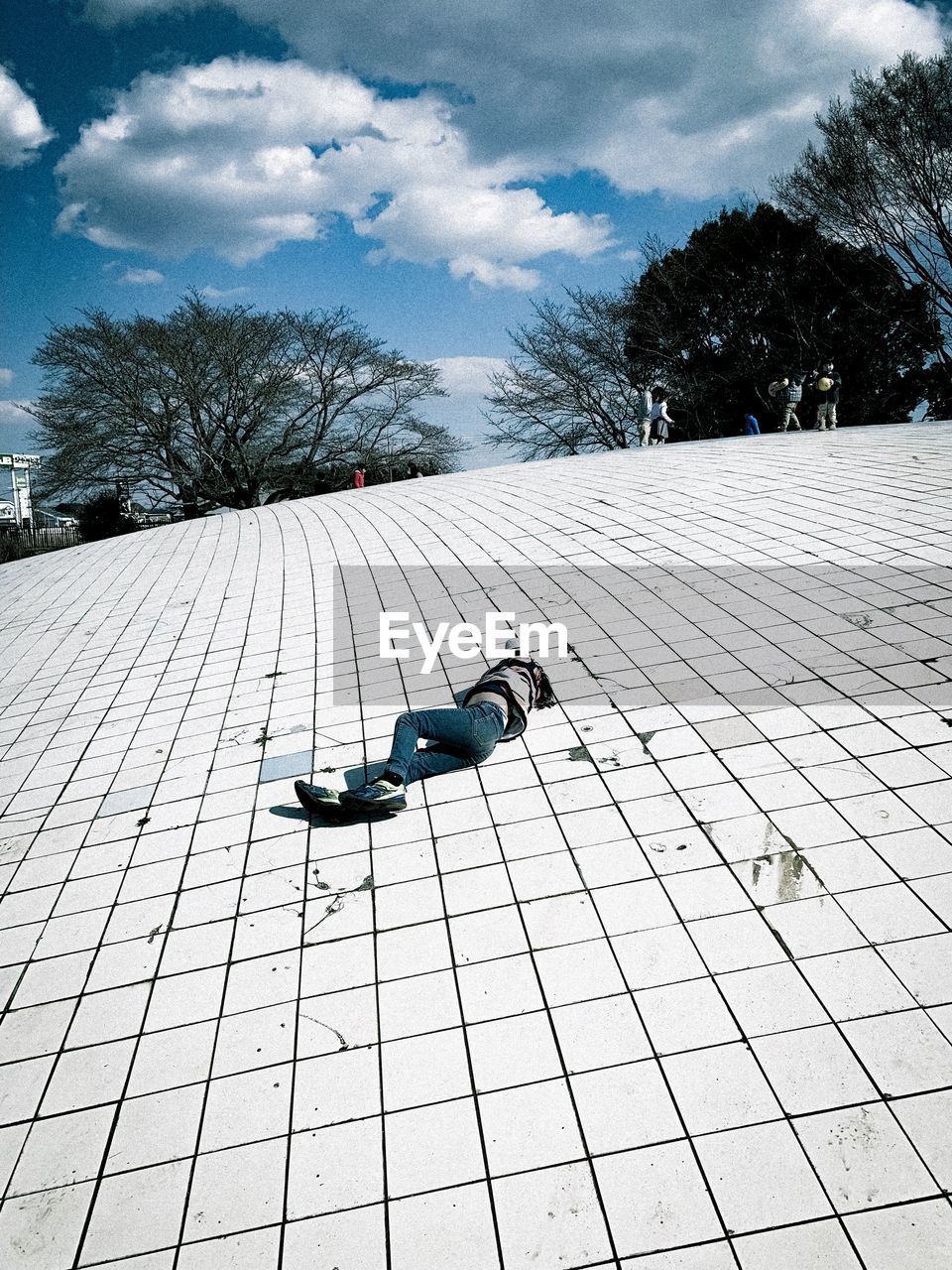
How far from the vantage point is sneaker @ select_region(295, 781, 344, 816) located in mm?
3568

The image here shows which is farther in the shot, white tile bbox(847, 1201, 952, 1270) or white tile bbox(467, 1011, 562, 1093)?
white tile bbox(467, 1011, 562, 1093)

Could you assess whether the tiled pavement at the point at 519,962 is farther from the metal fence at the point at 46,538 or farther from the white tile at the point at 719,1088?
the metal fence at the point at 46,538

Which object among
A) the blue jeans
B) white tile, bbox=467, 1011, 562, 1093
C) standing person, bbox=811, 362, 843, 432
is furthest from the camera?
standing person, bbox=811, 362, 843, 432

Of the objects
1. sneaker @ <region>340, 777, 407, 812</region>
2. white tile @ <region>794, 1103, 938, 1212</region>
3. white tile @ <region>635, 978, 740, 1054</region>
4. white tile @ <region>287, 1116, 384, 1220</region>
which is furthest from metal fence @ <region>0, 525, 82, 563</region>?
white tile @ <region>794, 1103, 938, 1212</region>

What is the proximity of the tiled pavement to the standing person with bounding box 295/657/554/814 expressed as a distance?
0.49ft

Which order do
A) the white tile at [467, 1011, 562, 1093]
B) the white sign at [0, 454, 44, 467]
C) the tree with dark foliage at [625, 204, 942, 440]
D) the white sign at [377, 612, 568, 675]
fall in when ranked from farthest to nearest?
1. the white sign at [0, 454, 44, 467]
2. the tree with dark foliage at [625, 204, 942, 440]
3. the white sign at [377, 612, 568, 675]
4. the white tile at [467, 1011, 562, 1093]

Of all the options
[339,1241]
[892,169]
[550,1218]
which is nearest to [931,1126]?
[550,1218]

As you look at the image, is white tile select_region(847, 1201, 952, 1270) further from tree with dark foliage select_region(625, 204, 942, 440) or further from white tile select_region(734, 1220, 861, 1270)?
tree with dark foliage select_region(625, 204, 942, 440)

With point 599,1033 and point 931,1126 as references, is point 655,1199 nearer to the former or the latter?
point 599,1033

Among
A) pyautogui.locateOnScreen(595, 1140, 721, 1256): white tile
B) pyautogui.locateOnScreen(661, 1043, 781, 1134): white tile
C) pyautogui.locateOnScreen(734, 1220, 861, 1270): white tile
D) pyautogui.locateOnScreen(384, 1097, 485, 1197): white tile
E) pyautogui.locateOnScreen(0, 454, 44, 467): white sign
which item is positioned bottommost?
pyautogui.locateOnScreen(734, 1220, 861, 1270): white tile

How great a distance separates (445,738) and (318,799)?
2.55 feet

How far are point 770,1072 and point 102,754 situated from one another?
444cm

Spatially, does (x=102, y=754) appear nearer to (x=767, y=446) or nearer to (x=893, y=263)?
(x=767, y=446)

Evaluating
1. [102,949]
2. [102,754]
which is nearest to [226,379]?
[102,754]
